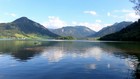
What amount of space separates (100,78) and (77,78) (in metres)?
4.00

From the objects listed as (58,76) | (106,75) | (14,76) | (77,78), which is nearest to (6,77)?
(14,76)

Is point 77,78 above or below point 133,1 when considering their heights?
below

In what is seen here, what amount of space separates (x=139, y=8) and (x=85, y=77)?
31950 mm

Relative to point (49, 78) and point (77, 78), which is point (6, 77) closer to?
point (49, 78)

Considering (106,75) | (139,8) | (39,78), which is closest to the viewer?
(39,78)

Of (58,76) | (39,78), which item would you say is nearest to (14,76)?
(39,78)

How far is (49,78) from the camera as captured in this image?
37.6 metres

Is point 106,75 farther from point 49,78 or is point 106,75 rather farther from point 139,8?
point 139,8

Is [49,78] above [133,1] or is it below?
below

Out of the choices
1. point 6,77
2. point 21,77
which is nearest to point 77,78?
point 21,77

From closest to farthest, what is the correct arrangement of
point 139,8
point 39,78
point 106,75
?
point 39,78, point 106,75, point 139,8

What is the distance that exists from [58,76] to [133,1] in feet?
116

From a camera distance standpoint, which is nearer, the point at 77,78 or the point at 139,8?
the point at 77,78

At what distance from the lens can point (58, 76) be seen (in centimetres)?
3959
